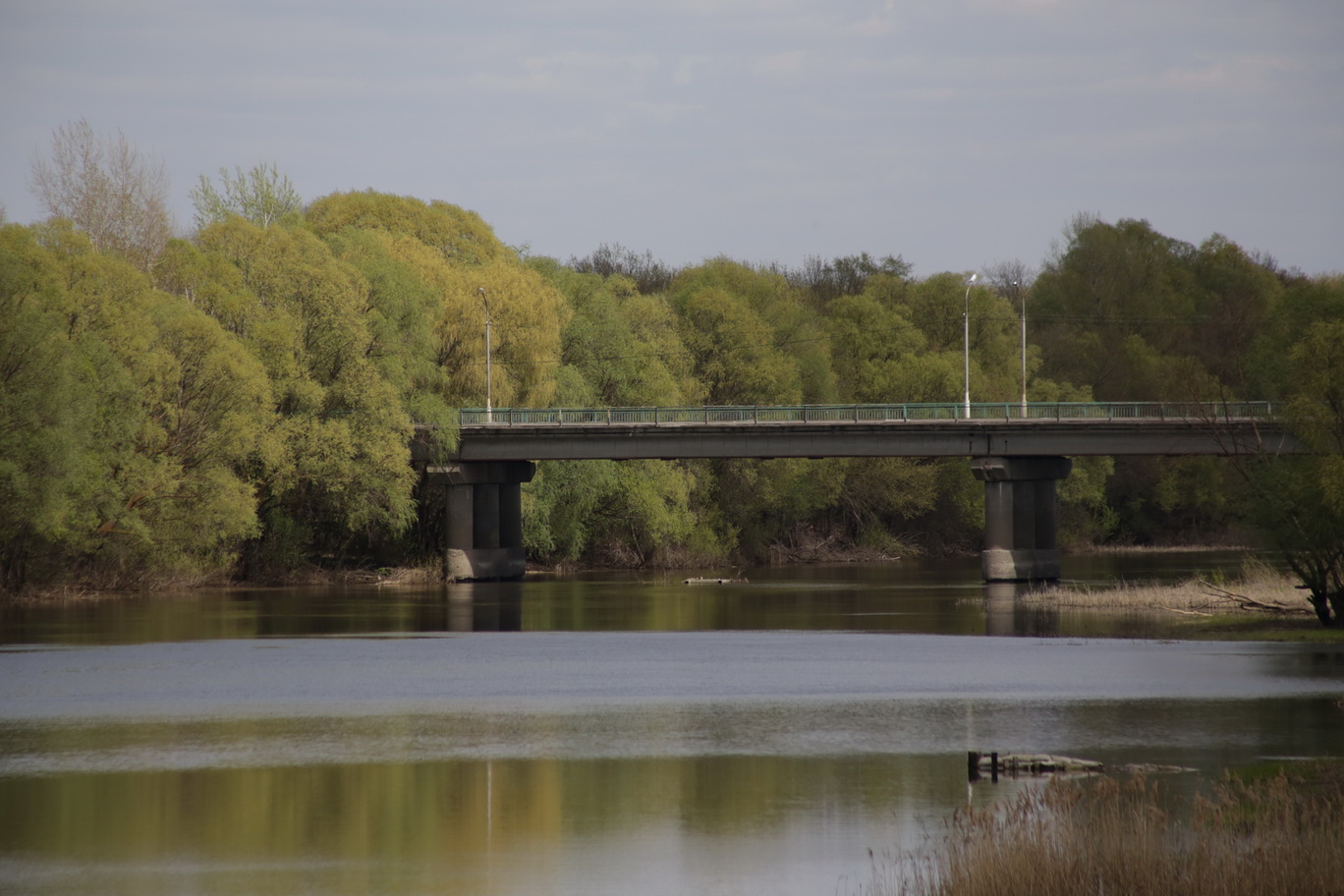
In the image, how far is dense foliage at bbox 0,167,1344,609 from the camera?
205 ft

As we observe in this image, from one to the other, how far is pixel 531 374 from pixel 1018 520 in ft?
87.2

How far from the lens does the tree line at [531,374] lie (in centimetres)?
6125

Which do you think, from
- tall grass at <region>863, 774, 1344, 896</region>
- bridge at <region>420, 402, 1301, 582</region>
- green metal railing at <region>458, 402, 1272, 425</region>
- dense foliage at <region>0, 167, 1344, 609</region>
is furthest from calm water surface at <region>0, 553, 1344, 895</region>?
bridge at <region>420, 402, 1301, 582</region>

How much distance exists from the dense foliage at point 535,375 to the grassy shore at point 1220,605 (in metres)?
2.36

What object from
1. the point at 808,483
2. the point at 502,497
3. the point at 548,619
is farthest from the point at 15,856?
the point at 808,483

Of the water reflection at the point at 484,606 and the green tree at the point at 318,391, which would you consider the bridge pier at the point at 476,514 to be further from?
the green tree at the point at 318,391

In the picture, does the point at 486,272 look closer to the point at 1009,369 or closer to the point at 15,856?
the point at 1009,369

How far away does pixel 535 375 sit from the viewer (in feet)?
A: 277

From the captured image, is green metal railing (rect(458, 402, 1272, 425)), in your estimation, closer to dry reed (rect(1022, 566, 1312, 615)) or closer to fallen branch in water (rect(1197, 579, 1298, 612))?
dry reed (rect(1022, 566, 1312, 615))

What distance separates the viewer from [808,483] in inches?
4117

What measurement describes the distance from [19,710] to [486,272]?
5488 centimetres

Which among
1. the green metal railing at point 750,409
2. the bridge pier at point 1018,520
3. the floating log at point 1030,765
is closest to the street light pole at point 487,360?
the green metal railing at point 750,409

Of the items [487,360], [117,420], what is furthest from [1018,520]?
[117,420]

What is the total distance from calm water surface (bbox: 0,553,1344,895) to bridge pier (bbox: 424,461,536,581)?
86.4 feet
